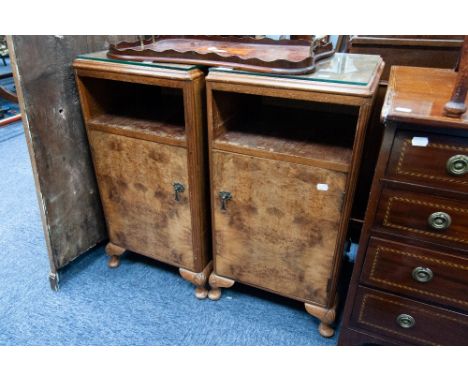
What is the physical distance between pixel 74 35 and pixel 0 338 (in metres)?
1.06

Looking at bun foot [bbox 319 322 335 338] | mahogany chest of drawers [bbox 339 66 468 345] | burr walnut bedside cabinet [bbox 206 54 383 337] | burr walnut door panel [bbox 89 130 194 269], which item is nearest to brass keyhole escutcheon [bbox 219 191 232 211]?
burr walnut bedside cabinet [bbox 206 54 383 337]

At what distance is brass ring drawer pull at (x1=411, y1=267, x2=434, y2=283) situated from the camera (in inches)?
36.2

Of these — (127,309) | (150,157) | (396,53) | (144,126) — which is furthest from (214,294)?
(396,53)

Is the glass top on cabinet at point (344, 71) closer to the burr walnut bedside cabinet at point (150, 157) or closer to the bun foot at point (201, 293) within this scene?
the burr walnut bedside cabinet at point (150, 157)

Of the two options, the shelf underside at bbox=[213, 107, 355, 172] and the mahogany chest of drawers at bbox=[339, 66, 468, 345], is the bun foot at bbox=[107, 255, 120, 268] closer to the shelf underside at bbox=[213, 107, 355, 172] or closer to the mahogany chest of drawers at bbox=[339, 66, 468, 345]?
the shelf underside at bbox=[213, 107, 355, 172]

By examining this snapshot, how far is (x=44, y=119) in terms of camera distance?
1.22 m

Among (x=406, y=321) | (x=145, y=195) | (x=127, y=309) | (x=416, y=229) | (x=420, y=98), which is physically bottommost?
(x=127, y=309)

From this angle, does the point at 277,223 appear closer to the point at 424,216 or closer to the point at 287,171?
the point at 287,171

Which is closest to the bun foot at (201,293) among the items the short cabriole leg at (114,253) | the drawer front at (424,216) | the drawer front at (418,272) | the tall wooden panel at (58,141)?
the short cabriole leg at (114,253)

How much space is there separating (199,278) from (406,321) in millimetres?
723

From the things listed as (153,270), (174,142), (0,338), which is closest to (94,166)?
(174,142)

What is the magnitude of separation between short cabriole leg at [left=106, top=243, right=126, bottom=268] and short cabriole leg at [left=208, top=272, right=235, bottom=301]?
0.41 metres

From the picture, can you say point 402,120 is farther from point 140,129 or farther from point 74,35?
point 74,35

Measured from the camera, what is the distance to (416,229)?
2.92ft
